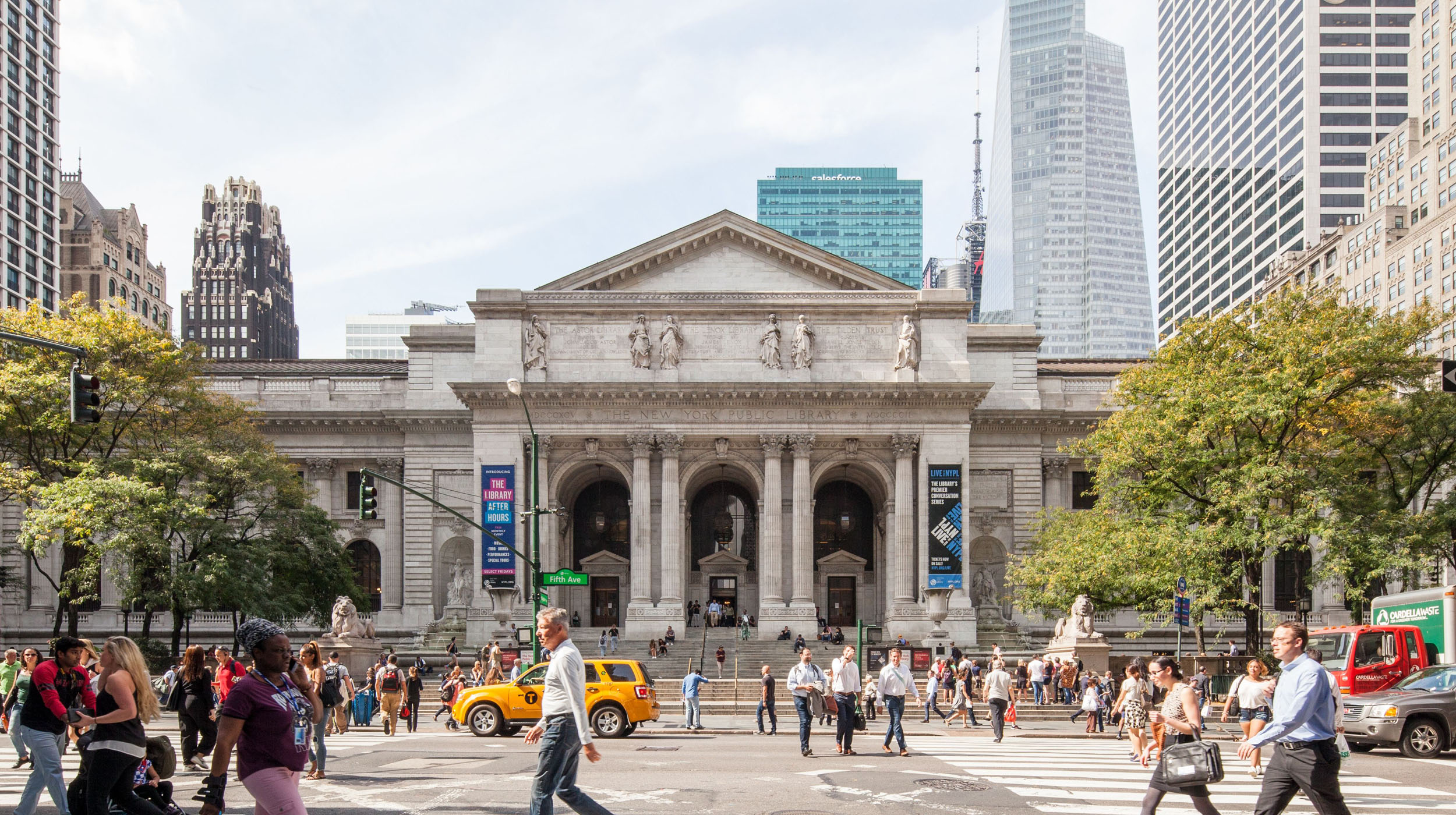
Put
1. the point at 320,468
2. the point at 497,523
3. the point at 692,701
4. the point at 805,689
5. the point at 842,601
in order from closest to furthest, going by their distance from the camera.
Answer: the point at 805,689 → the point at 692,701 → the point at 497,523 → the point at 320,468 → the point at 842,601

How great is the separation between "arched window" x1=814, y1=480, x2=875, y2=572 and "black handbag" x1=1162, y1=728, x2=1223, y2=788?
54.2 meters

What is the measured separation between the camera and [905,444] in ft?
192

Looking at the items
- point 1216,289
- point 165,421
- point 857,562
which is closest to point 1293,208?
point 1216,289

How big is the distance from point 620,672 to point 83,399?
11.8 metres

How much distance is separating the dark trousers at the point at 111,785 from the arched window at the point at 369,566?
55.0 metres

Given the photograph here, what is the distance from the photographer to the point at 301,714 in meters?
10.1

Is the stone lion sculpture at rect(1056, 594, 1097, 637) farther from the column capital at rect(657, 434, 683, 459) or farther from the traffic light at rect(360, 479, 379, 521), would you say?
the traffic light at rect(360, 479, 379, 521)

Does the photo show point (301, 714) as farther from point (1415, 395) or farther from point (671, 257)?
point (671, 257)

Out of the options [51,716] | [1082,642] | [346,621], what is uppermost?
[51,716]

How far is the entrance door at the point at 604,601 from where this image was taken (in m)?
63.5

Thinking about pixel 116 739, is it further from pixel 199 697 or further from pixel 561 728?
pixel 199 697

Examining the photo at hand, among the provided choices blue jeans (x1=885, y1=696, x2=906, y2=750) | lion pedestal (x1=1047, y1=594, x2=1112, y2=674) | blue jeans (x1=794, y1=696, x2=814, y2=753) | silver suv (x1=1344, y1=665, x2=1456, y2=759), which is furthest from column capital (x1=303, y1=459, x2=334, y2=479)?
silver suv (x1=1344, y1=665, x2=1456, y2=759)

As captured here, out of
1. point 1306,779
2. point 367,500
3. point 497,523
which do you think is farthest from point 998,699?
point 497,523

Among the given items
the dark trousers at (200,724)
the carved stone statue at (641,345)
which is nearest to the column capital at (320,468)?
the carved stone statue at (641,345)
